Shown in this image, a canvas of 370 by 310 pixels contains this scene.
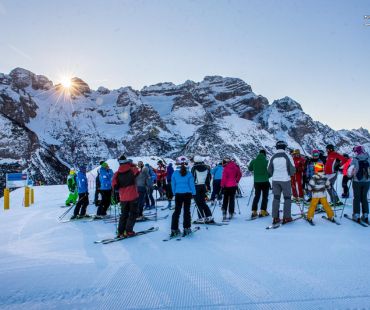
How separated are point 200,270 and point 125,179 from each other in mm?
3335

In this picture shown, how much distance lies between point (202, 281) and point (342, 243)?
9.71 ft

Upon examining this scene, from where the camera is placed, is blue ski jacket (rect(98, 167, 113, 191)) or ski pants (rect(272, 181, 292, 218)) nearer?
ski pants (rect(272, 181, 292, 218))

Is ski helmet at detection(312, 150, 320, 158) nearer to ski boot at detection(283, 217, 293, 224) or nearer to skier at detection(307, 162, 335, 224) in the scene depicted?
skier at detection(307, 162, 335, 224)

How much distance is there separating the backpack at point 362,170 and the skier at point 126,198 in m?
5.00

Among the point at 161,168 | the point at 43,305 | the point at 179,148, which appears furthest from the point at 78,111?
the point at 43,305

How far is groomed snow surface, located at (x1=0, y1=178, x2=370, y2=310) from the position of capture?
3.55 m

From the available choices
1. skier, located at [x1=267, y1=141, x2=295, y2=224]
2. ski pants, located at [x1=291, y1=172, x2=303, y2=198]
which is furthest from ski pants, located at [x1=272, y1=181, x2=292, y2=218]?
ski pants, located at [x1=291, y1=172, x2=303, y2=198]

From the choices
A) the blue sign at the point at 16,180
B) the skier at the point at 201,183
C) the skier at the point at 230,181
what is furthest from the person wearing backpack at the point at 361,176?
the blue sign at the point at 16,180

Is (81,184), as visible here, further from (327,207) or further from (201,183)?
(327,207)

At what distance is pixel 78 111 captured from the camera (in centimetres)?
17662

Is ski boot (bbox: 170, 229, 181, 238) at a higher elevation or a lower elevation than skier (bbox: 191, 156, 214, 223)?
lower

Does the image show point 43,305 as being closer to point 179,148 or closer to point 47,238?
point 47,238

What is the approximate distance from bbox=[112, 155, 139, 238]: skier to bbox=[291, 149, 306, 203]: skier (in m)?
6.19

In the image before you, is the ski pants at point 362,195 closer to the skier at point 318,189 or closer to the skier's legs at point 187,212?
the skier at point 318,189
